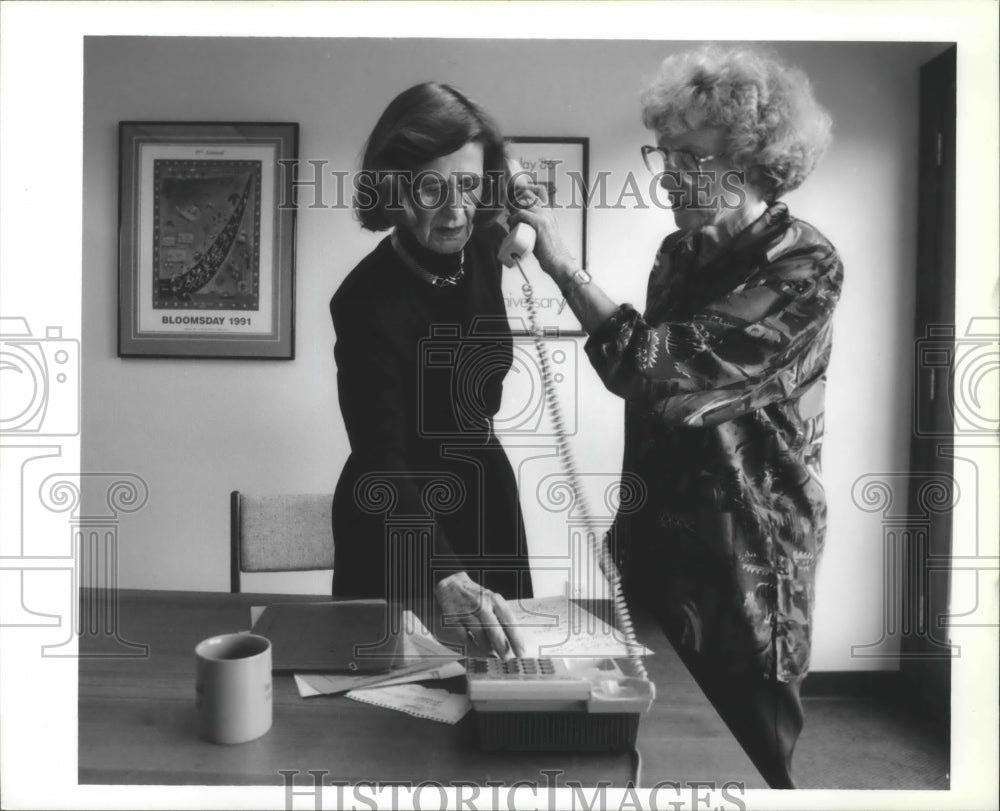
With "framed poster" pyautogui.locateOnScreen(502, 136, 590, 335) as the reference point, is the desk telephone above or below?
below

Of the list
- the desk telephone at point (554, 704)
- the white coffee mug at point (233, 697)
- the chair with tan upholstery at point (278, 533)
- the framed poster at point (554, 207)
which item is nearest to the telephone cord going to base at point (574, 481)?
the framed poster at point (554, 207)

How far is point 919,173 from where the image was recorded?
51.9 inches

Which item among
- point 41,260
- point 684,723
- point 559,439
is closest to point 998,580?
point 684,723

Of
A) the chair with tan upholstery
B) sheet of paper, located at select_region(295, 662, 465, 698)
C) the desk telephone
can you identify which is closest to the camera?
the desk telephone

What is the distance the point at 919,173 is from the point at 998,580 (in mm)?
644

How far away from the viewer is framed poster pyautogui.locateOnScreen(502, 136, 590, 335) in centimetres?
130

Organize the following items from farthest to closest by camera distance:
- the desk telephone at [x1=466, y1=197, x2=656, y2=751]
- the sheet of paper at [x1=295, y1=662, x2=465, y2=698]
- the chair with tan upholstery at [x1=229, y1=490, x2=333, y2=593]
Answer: the chair with tan upholstery at [x1=229, y1=490, x2=333, y2=593] < the sheet of paper at [x1=295, y1=662, x2=465, y2=698] < the desk telephone at [x1=466, y1=197, x2=656, y2=751]

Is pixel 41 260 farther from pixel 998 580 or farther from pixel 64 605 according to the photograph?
pixel 998 580

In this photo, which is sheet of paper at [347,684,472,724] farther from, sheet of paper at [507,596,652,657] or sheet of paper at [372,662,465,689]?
sheet of paper at [507,596,652,657]

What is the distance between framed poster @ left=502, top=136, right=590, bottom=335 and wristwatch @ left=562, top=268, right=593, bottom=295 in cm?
1

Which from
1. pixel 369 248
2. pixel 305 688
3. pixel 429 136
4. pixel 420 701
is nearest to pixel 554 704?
pixel 420 701

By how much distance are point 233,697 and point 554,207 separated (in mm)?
822

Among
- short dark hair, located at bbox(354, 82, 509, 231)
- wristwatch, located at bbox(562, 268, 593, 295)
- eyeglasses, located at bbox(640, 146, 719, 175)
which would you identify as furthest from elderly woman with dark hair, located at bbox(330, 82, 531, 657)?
eyeglasses, located at bbox(640, 146, 719, 175)

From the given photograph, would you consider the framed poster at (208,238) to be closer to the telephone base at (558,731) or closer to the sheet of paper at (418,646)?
the sheet of paper at (418,646)
